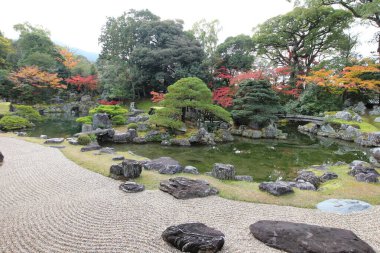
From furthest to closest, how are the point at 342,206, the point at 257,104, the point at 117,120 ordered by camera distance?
1. the point at 117,120
2. the point at 257,104
3. the point at 342,206

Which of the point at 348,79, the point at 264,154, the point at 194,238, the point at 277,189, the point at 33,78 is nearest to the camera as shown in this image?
the point at 194,238

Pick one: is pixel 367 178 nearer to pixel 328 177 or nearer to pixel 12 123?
pixel 328 177

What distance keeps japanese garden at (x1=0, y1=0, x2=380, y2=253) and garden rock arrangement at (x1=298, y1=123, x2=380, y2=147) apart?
10 centimetres

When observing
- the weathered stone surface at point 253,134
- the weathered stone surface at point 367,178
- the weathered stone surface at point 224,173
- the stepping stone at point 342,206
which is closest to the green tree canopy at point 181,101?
the weathered stone surface at point 253,134

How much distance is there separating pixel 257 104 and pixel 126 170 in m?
13.5

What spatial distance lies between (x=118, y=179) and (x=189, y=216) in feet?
10.6

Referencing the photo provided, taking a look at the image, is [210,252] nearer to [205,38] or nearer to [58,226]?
[58,226]

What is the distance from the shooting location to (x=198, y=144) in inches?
599

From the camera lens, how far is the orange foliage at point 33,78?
2934 cm

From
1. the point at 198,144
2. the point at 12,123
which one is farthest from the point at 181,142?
the point at 12,123

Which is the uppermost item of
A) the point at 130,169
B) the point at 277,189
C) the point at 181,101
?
the point at 181,101

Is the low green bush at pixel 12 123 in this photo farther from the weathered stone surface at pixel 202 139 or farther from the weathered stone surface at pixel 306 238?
the weathered stone surface at pixel 306 238

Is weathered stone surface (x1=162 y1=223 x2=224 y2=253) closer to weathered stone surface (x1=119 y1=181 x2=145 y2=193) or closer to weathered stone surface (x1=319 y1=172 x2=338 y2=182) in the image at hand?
weathered stone surface (x1=119 y1=181 x2=145 y2=193)

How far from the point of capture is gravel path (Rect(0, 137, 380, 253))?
3.88m
